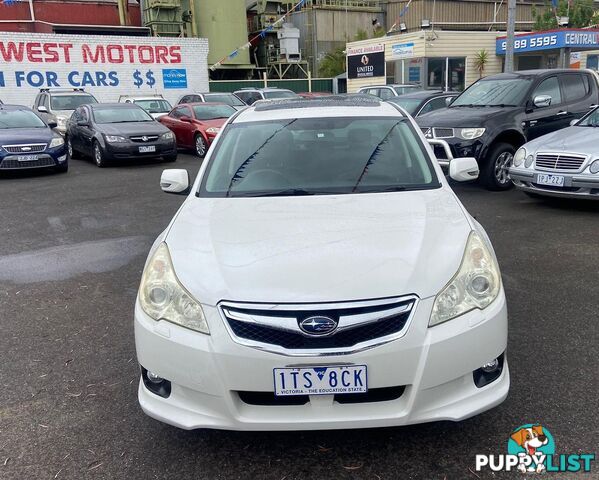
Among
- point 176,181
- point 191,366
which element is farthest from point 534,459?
point 176,181

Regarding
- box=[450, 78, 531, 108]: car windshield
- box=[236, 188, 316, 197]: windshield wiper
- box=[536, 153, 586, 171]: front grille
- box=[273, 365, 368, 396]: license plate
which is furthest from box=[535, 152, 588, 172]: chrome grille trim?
box=[273, 365, 368, 396]: license plate

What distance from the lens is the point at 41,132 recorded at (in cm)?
1202

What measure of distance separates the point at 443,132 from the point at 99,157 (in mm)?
8068

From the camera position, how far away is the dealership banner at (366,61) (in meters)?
27.9

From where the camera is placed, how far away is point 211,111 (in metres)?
15.0

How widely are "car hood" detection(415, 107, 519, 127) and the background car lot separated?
8.40 ft

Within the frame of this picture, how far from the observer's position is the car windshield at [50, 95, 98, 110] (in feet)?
58.2

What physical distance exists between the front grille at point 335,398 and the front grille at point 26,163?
10.7 meters

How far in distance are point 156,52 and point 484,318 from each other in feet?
87.4

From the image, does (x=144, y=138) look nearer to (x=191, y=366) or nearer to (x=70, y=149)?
(x=70, y=149)

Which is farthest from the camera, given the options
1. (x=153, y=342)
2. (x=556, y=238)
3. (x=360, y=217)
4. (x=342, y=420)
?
(x=556, y=238)

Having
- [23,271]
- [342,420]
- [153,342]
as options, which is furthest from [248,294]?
[23,271]

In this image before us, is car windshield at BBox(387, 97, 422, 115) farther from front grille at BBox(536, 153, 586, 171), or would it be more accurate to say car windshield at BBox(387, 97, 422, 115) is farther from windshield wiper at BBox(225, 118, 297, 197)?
windshield wiper at BBox(225, 118, 297, 197)

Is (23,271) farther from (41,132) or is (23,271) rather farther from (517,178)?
(41,132)
